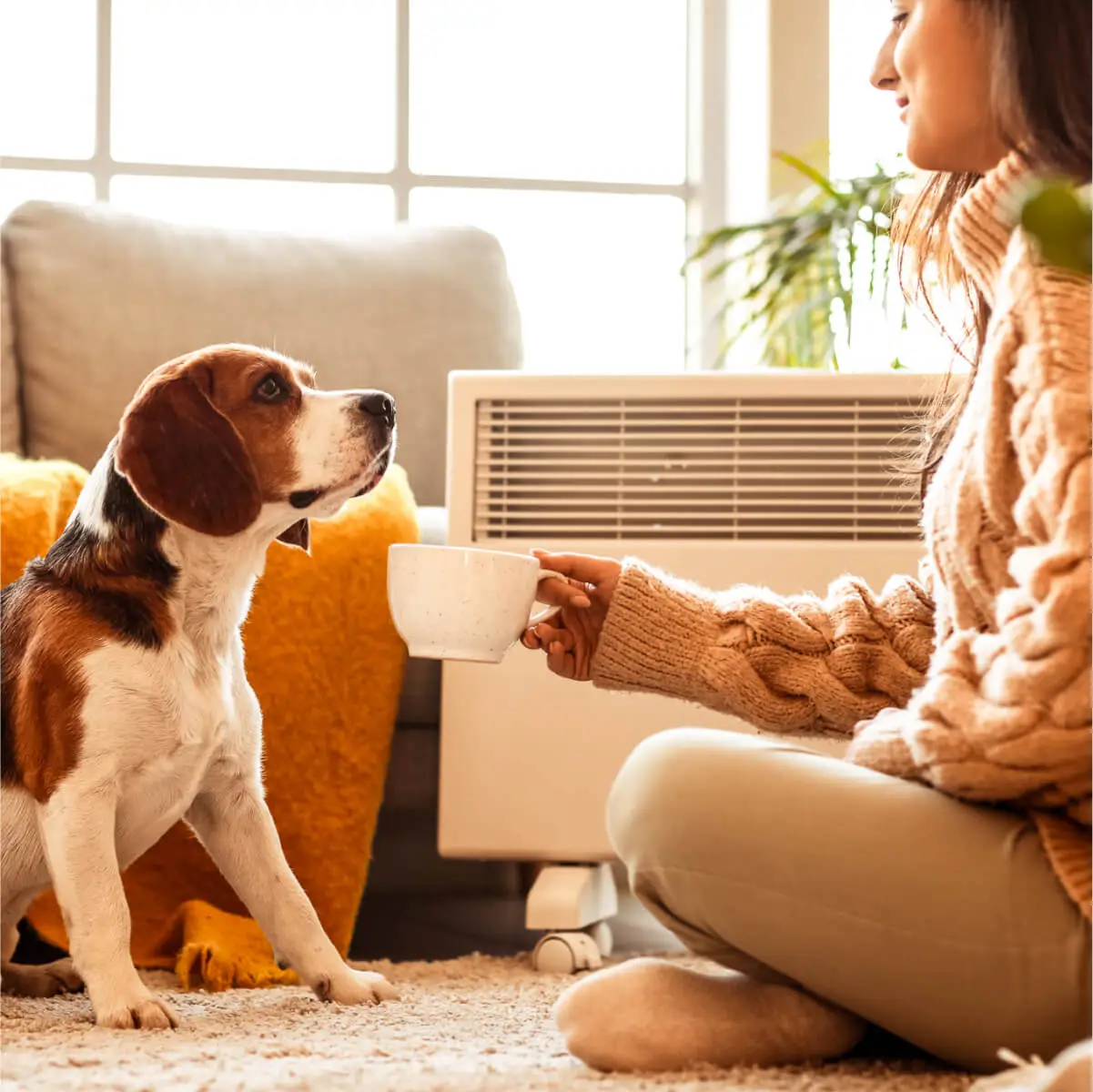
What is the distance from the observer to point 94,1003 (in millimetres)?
1064

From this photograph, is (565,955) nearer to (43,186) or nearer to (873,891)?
(873,891)

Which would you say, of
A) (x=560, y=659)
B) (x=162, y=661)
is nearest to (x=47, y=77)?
(x=162, y=661)

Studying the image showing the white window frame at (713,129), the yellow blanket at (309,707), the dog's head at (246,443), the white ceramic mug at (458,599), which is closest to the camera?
the white ceramic mug at (458,599)

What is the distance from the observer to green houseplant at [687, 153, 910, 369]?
1.96m

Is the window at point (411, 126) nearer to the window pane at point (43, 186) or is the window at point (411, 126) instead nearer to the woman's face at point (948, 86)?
the window pane at point (43, 186)

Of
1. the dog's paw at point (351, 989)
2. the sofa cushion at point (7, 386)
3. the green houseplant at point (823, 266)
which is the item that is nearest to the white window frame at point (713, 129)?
the green houseplant at point (823, 266)

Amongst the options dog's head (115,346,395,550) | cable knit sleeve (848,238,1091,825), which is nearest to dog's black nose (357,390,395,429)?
dog's head (115,346,395,550)

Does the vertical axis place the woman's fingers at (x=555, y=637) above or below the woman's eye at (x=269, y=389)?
below

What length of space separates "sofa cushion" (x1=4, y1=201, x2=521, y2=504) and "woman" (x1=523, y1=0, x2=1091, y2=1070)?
3.67ft

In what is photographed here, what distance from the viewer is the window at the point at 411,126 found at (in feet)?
7.84

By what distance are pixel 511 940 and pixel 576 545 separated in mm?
591

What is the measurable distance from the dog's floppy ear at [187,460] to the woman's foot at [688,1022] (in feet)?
1.61

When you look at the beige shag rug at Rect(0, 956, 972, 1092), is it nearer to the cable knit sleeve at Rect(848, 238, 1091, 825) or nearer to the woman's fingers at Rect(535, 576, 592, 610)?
the cable knit sleeve at Rect(848, 238, 1091, 825)

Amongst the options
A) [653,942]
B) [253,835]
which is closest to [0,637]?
[253,835]
